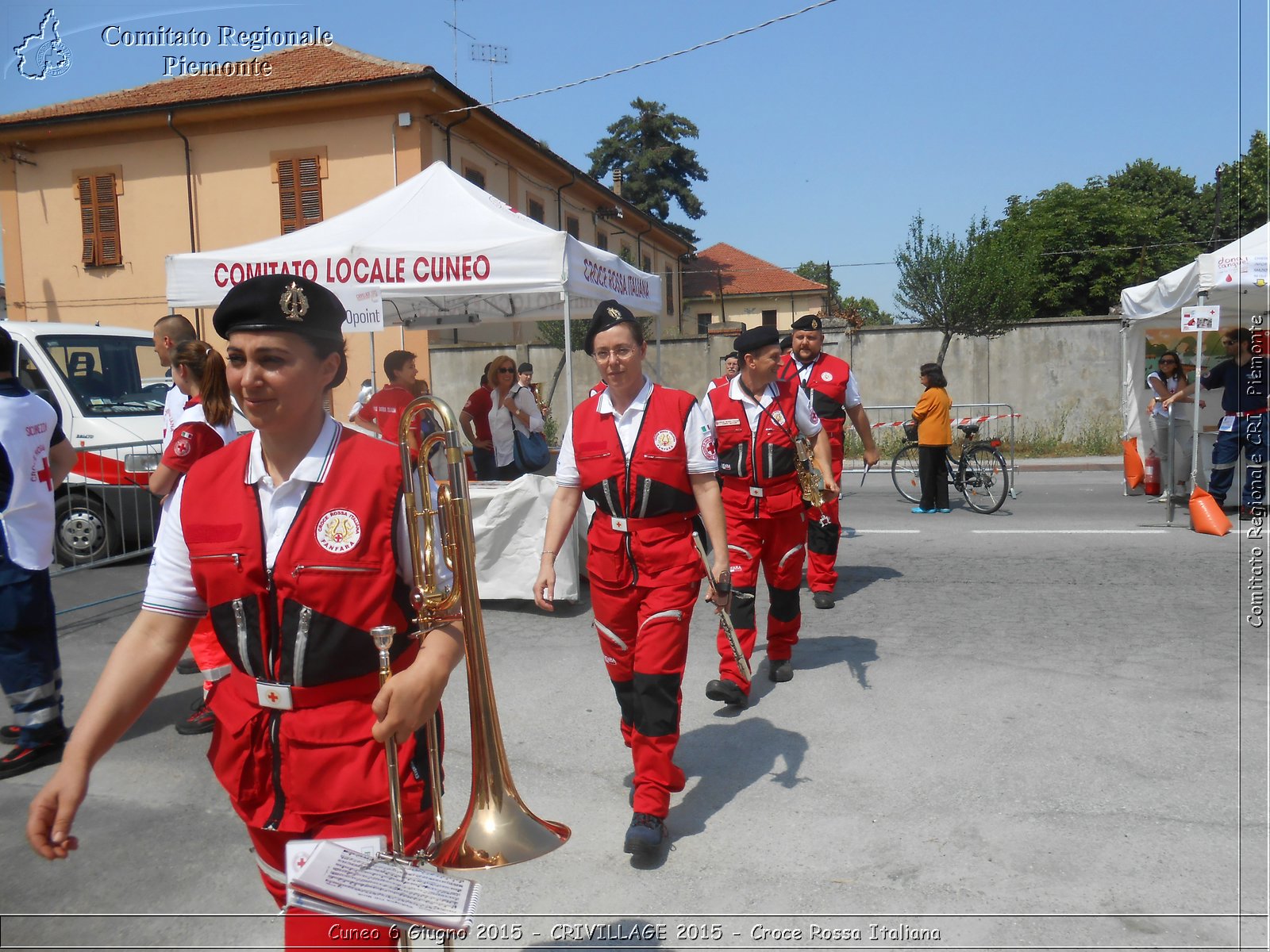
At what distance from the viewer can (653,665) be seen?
3.77 m

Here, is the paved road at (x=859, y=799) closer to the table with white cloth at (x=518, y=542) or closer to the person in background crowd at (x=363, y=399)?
the table with white cloth at (x=518, y=542)

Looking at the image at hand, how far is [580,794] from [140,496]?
6547mm

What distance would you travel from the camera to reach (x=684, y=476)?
393cm

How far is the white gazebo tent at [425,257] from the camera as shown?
784 centimetres

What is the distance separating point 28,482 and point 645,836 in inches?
130

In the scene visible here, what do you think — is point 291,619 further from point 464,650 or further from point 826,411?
point 826,411

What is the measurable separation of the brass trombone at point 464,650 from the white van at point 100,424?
6.63m

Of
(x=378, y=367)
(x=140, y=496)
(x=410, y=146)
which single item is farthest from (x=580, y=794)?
(x=410, y=146)

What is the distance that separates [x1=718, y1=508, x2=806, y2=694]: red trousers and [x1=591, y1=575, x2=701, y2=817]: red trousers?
1356mm

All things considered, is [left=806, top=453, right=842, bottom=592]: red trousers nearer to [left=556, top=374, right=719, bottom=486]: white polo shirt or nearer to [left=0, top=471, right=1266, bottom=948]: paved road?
[left=0, top=471, right=1266, bottom=948]: paved road

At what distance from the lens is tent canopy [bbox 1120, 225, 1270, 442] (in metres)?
9.68

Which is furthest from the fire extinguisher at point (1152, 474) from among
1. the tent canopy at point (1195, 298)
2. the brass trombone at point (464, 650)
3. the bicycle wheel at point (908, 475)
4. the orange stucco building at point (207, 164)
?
the orange stucco building at point (207, 164)

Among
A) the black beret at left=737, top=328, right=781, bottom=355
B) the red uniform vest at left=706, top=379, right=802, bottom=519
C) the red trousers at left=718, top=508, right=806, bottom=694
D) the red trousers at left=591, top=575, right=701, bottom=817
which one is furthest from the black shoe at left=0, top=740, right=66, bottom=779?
the black beret at left=737, top=328, right=781, bottom=355

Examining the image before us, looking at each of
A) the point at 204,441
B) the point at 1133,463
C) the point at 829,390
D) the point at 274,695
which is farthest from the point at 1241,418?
the point at 274,695
